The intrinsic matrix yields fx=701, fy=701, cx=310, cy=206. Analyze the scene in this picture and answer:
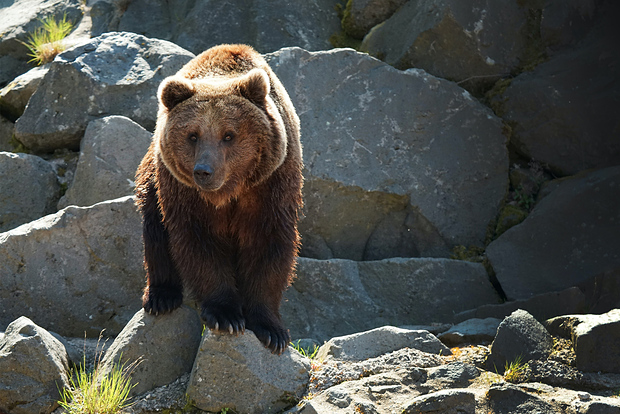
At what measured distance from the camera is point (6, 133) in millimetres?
8867

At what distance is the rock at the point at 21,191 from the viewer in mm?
7746

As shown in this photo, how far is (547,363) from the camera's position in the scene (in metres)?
5.14

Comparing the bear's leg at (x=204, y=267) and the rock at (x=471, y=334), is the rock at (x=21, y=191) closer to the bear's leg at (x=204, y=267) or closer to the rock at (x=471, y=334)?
the bear's leg at (x=204, y=267)

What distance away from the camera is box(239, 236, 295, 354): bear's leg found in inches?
212

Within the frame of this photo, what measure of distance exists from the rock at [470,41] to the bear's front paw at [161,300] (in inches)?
181

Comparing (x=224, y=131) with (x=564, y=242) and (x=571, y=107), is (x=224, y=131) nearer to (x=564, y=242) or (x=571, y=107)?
(x=564, y=242)

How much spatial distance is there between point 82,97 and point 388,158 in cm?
363

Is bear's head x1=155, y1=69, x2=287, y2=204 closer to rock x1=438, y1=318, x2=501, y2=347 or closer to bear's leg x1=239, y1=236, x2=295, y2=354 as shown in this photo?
bear's leg x1=239, y1=236, x2=295, y2=354

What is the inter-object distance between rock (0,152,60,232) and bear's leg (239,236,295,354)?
3443 millimetres

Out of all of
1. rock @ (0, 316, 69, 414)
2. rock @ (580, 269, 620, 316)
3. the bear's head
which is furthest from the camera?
rock @ (580, 269, 620, 316)

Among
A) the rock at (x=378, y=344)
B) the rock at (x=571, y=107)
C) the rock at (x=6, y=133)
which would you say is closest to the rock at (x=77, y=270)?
the rock at (x=378, y=344)

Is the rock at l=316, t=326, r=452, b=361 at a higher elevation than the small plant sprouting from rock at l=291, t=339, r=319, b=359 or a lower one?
higher

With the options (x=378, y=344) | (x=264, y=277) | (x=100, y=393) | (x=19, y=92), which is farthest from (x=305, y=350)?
(x=19, y=92)

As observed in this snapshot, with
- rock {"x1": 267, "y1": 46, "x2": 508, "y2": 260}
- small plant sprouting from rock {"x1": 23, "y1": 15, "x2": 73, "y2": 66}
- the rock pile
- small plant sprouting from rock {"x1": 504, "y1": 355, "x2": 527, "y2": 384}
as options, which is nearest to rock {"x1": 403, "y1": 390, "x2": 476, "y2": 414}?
small plant sprouting from rock {"x1": 504, "y1": 355, "x2": 527, "y2": 384}
